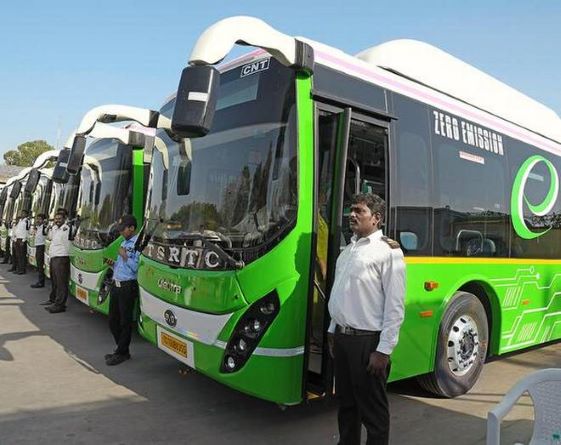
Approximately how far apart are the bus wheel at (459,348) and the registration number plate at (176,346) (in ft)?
7.41

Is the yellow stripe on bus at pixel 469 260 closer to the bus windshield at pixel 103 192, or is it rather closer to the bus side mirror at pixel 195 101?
the bus side mirror at pixel 195 101

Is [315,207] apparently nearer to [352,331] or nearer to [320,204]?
[320,204]

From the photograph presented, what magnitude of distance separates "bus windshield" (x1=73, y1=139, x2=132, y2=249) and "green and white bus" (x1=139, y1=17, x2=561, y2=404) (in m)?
2.26

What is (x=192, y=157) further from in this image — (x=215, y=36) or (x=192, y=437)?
(x=192, y=437)

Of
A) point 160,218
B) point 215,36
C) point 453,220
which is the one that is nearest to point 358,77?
point 215,36

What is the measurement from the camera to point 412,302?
460 centimetres

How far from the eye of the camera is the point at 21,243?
15.4 meters

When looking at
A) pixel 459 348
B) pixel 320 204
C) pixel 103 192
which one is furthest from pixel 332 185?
pixel 103 192

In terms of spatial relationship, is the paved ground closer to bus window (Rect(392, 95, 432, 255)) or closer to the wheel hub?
the wheel hub

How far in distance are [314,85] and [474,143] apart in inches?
91.6

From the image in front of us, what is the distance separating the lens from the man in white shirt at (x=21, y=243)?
14.8 metres

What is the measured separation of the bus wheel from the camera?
5.02 meters

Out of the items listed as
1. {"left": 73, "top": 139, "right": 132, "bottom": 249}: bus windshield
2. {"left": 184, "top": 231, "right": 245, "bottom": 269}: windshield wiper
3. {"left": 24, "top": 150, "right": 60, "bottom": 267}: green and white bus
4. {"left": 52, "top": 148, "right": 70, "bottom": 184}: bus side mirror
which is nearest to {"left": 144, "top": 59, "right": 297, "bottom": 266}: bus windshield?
{"left": 184, "top": 231, "right": 245, "bottom": 269}: windshield wiper

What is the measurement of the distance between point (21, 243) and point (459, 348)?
1378 cm
